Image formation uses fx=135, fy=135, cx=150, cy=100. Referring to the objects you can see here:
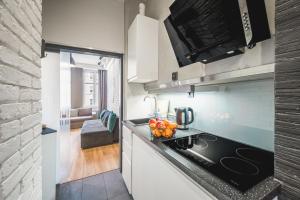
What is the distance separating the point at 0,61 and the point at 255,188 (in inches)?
45.9

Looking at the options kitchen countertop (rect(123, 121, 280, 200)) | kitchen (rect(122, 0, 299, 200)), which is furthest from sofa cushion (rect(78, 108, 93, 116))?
kitchen countertop (rect(123, 121, 280, 200))

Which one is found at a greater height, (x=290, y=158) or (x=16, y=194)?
(x=290, y=158)

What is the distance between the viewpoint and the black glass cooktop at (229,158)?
0.66 metres

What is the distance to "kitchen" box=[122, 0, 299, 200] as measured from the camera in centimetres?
67

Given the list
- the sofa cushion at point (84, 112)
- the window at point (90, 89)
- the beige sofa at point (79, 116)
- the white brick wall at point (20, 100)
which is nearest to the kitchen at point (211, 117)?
the white brick wall at point (20, 100)

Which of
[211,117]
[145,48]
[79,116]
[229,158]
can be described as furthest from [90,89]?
[229,158]

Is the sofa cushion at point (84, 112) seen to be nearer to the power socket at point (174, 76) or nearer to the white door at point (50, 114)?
the white door at point (50, 114)

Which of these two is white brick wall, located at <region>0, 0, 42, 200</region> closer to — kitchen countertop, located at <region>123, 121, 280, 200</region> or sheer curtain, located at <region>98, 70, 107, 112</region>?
kitchen countertop, located at <region>123, 121, 280, 200</region>

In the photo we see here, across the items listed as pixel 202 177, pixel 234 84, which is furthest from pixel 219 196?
pixel 234 84

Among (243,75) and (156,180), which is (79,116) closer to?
(156,180)

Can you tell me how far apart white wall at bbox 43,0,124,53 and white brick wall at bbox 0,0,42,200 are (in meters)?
1.01

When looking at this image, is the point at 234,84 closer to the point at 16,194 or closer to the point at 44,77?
the point at 16,194

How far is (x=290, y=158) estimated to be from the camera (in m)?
0.57

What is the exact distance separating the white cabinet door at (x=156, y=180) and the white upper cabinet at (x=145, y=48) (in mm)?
783
